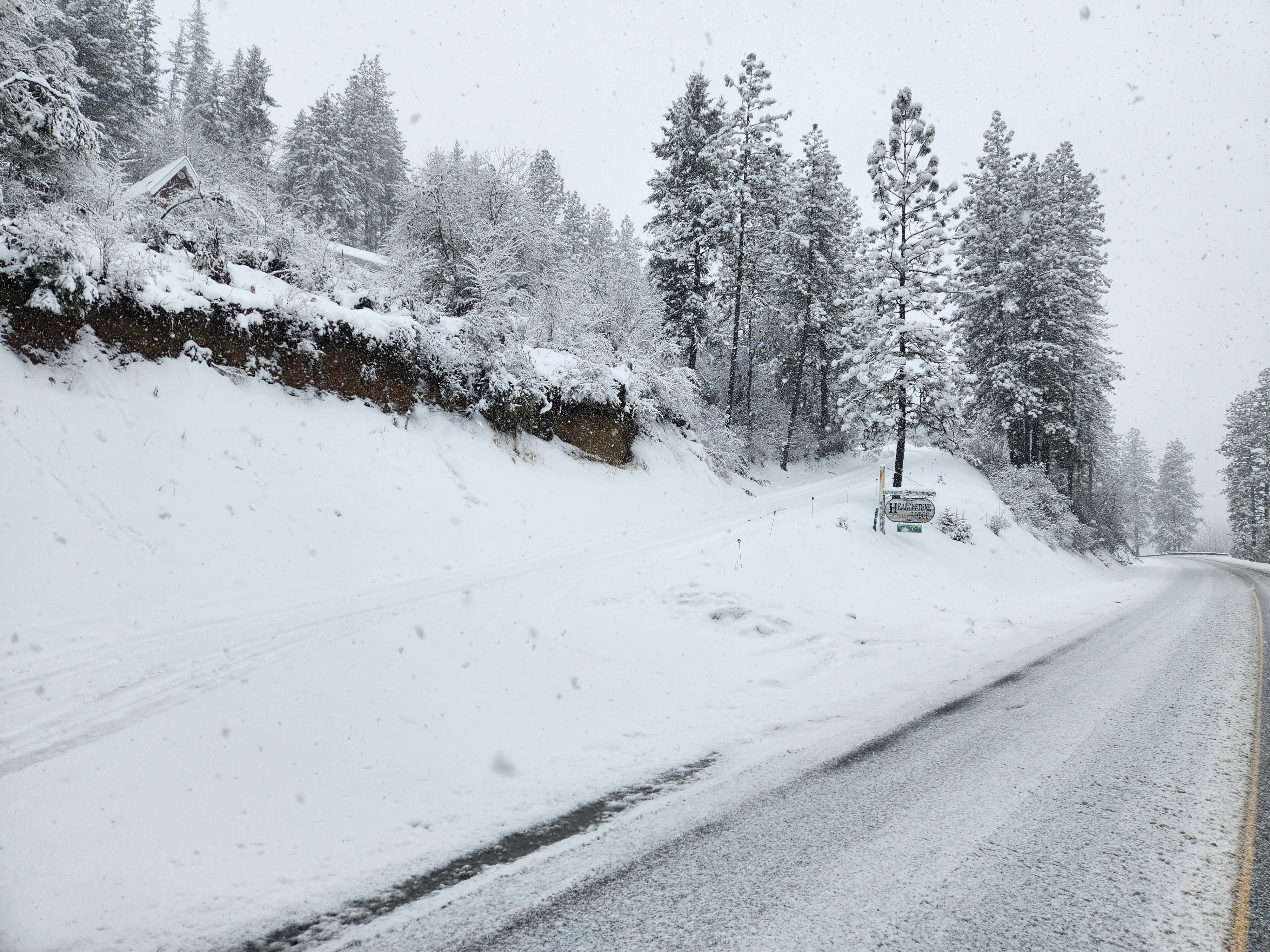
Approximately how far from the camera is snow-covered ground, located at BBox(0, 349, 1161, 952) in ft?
11.6

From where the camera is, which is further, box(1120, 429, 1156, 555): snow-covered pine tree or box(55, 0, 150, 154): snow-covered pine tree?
box(1120, 429, 1156, 555): snow-covered pine tree

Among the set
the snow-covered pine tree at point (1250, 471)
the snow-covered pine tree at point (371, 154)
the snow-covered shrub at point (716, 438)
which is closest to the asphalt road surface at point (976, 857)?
the snow-covered shrub at point (716, 438)

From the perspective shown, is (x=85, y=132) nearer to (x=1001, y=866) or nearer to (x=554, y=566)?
(x=554, y=566)

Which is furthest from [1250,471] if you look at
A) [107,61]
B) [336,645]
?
[107,61]

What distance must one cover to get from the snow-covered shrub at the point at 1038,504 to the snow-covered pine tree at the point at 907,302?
7.75 m

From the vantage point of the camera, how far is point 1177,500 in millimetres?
70750

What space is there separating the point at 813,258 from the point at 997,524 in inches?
708

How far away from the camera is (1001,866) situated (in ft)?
12.1

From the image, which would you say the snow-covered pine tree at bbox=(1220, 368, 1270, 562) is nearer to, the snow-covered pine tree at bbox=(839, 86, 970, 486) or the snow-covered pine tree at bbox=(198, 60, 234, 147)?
the snow-covered pine tree at bbox=(839, 86, 970, 486)

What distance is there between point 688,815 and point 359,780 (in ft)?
7.97

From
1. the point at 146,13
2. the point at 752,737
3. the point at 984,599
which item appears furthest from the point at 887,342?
the point at 146,13

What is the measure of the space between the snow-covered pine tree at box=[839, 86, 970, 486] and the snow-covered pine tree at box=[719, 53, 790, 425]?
802 centimetres

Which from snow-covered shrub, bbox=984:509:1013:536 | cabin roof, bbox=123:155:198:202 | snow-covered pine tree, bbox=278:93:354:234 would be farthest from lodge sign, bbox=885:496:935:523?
snow-covered pine tree, bbox=278:93:354:234

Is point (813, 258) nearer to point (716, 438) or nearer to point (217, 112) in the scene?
point (716, 438)
